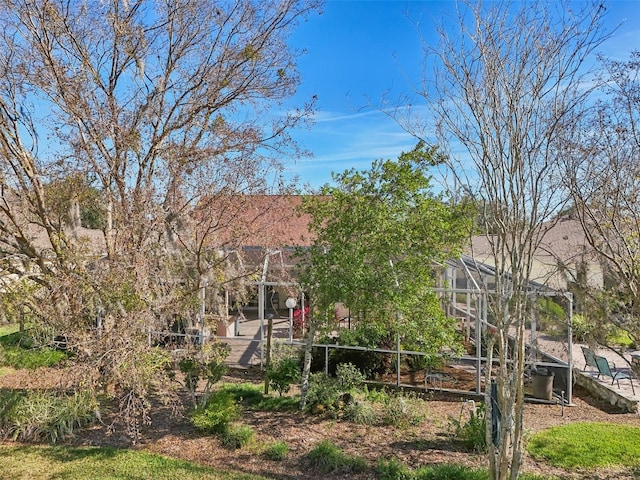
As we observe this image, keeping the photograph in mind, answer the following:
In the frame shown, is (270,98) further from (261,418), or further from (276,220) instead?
(261,418)

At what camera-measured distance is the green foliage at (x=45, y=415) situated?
21.5 feet

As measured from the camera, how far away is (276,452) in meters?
5.94

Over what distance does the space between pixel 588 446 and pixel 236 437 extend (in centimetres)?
540

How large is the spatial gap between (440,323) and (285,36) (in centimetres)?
650

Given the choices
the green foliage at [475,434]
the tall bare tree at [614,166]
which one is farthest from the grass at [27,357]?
the tall bare tree at [614,166]

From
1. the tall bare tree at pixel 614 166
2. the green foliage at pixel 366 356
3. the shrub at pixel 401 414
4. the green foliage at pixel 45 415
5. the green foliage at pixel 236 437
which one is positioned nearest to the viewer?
the tall bare tree at pixel 614 166

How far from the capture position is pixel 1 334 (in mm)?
13852

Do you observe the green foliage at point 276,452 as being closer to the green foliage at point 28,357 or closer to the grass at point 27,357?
the grass at point 27,357

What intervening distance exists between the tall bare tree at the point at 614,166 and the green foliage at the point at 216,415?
18.7ft

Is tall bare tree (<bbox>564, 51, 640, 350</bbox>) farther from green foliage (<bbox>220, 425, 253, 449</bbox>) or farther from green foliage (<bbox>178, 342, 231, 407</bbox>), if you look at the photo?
green foliage (<bbox>178, 342, 231, 407</bbox>)

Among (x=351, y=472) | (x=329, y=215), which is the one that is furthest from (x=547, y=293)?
(x=351, y=472)

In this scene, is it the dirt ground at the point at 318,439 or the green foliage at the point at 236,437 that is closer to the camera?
the dirt ground at the point at 318,439

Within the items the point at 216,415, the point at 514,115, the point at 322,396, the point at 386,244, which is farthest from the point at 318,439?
the point at 514,115

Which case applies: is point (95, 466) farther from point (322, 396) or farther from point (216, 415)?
point (322, 396)
